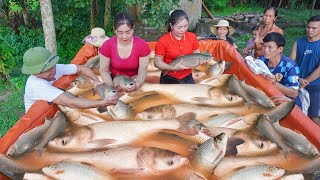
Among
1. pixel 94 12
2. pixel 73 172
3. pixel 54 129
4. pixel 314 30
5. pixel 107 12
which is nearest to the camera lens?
pixel 73 172

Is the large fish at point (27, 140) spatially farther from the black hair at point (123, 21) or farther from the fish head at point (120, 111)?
the black hair at point (123, 21)

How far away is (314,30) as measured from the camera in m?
4.37

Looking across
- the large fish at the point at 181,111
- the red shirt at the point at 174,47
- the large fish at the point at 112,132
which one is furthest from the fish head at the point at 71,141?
the red shirt at the point at 174,47

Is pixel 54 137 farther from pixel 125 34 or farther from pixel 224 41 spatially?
pixel 224 41

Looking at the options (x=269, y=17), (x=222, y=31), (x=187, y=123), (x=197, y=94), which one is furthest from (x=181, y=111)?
(x=222, y=31)

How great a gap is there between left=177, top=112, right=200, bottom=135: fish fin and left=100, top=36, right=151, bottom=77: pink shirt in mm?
946

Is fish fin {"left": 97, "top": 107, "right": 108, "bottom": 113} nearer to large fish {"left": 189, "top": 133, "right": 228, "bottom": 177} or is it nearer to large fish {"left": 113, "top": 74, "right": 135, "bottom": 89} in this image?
large fish {"left": 113, "top": 74, "right": 135, "bottom": 89}

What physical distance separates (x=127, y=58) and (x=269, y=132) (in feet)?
5.55

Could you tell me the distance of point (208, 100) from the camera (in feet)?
13.4

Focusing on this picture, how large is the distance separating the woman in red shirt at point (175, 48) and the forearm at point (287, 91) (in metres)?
1.06

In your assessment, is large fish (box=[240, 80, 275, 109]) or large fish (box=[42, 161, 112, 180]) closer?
large fish (box=[42, 161, 112, 180])

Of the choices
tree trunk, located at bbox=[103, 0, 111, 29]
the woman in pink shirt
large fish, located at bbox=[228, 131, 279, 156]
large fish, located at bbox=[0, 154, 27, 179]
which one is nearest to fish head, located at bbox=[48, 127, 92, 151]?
large fish, located at bbox=[0, 154, 27, 179]

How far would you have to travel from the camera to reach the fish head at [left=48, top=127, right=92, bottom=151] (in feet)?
10.2

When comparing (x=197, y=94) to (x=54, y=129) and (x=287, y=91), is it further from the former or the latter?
(x=54, y=129)
